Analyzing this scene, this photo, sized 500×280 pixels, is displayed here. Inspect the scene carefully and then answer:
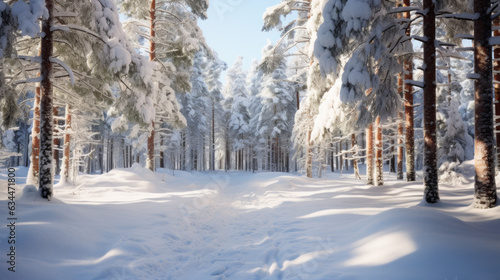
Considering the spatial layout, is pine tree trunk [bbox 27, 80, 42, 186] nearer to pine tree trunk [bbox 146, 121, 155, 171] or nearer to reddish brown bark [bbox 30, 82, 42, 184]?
reddish brown bark [bbox 30, 82, 42, 184]

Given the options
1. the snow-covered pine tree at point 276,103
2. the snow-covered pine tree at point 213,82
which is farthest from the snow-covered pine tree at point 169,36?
the snow-covered pine tree at point 213,82

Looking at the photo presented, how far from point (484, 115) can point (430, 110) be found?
42.6 inches

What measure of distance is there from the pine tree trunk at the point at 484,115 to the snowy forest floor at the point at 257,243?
21.2 inches

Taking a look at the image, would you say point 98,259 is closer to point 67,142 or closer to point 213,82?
point 67,142

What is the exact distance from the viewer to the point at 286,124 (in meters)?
31.5

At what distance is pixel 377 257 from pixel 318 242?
128 centimetres

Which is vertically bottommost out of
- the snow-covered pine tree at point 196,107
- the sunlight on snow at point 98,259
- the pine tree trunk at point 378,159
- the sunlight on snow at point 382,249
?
the sunlight on snow at point 98,259

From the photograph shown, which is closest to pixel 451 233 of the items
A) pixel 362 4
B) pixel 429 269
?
pixel 429 269

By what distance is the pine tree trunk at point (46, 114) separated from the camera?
675 centimetres

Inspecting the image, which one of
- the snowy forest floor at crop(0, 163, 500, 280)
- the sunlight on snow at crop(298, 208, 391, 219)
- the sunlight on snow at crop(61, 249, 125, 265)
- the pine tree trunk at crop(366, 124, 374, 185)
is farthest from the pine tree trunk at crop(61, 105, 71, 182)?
the pine tree trunk at crop(366, 124, 374, 185)

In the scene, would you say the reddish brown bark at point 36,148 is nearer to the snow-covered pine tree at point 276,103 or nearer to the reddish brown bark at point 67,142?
the reddish brown bark at point 67,142

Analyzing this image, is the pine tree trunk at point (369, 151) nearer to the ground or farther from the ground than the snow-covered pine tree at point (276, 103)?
nearer to the ground

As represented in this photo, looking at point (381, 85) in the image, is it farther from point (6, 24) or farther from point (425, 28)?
point (6, 24)

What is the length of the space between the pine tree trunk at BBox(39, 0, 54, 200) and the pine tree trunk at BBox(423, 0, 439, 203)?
Answer: 397 inches
